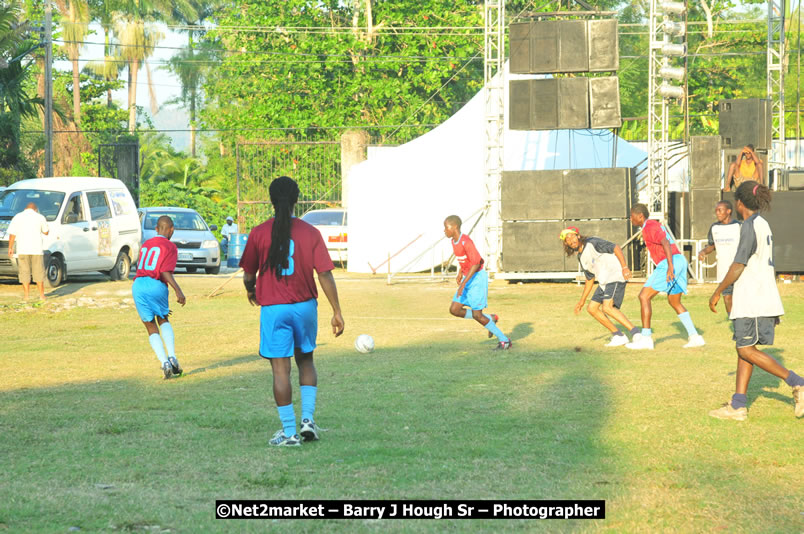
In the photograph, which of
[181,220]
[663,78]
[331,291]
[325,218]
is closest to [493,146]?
[663,78]

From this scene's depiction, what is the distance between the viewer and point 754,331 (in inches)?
304

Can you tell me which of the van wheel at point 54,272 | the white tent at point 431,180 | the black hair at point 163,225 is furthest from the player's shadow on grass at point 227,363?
the white tent at point 431,180

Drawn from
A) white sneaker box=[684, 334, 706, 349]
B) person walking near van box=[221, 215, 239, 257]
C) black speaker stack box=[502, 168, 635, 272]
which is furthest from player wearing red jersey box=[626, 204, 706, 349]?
person walking near van box=[221, 215, 239, 257]

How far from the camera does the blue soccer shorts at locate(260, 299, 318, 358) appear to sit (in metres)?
6.87

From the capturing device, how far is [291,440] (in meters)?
6.87

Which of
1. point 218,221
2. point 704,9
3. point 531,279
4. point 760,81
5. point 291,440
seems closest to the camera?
point 291,440

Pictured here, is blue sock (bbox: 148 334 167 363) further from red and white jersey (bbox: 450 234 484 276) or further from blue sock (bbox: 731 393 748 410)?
blue sock (bbox: 731 393 748 410)

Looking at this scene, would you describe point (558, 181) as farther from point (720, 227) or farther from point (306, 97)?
point (306, 97)

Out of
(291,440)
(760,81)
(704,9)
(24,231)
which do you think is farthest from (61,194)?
(760,81)

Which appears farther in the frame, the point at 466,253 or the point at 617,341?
the point at 617,341

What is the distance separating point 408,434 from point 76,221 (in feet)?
53.8

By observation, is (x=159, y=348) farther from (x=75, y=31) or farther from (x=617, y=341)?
(x=75, y=31)

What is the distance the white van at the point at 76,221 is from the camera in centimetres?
2139

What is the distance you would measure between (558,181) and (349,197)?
25.0ft
